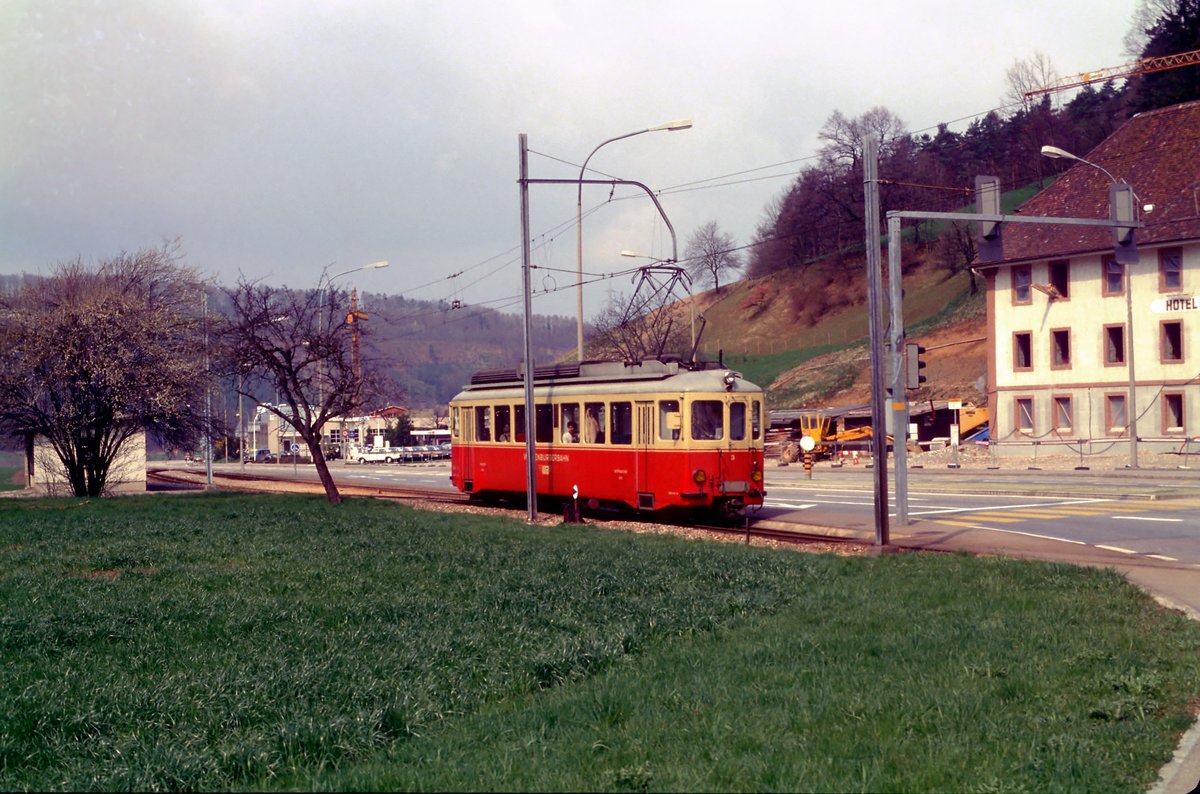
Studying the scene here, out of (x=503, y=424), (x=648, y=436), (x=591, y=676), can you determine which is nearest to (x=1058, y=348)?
(x=503, y=424)

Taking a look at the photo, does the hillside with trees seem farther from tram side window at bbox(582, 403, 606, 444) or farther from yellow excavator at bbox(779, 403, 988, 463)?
tram side window at bbox(582, 403, 606, 444)

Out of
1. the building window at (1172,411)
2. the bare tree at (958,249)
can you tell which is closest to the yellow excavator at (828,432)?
the building window at (1172,411)

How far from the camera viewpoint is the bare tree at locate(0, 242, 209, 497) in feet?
112

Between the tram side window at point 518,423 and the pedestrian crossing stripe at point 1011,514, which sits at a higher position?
the tram side window at point 518,423

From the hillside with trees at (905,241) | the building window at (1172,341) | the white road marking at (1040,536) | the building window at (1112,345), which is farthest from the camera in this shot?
the hillside with trees at (905,241)

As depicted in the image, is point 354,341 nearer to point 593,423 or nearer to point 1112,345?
point 593,423

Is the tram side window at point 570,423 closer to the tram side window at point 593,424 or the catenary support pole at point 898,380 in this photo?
the tram side window at point 593,424

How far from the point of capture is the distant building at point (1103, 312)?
47.4m

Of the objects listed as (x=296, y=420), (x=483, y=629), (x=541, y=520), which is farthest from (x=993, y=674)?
(x=296, y=420)

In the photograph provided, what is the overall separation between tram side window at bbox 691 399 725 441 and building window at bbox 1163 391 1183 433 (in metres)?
32.9

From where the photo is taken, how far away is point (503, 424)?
2689 centimetres

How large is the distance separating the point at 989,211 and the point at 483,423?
13004mm

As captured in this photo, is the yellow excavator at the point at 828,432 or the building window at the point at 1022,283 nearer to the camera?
the building window at the point at 1022,283

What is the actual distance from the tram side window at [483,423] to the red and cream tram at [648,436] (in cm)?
183
